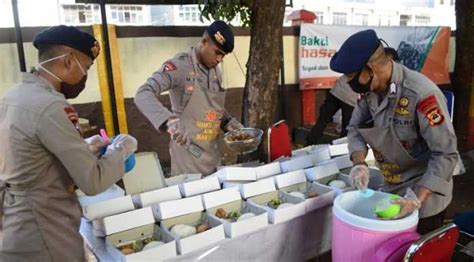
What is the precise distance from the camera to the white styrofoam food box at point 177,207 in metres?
1.54

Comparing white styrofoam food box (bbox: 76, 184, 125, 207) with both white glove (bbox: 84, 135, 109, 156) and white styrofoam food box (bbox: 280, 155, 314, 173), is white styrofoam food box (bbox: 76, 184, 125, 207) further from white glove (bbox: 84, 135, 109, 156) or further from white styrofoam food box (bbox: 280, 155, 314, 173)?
white styrofoam food box (bbox: 280, 155, 314, 173)

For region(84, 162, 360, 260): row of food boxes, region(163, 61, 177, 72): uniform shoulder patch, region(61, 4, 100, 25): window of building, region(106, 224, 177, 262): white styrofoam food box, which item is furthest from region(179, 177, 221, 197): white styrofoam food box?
region(61, 4, 100, 25): window of building

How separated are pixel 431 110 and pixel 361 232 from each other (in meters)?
0.57

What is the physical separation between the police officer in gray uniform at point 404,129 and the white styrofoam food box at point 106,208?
95 centimetres

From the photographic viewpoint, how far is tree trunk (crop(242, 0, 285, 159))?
11.1ft

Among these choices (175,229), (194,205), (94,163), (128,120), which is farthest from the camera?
(128,120)

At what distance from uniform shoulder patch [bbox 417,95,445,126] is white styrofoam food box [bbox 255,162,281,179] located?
738 mm

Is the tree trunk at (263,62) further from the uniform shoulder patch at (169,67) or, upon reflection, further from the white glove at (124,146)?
the white glove at (124,146)

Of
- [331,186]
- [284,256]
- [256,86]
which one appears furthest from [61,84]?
[256,86]

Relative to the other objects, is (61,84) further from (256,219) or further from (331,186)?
(331,186)

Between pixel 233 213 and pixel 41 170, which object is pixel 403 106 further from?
pixel 41 170

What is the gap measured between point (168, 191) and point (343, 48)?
94cm

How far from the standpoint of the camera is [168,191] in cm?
165

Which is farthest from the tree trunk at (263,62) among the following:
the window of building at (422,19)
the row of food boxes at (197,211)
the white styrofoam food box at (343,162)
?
the window of building at (422,19)
